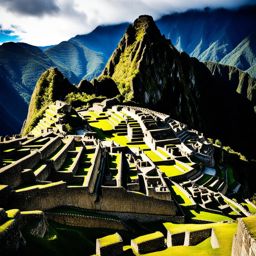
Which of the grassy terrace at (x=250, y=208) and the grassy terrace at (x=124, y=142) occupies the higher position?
the grassy terrace at (x=124, y=142)

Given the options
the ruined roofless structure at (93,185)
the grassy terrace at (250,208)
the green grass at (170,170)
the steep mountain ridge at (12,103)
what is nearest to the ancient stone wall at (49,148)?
the ruined roofless structure at (93,185)

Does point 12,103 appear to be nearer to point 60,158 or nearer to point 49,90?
point 49,90

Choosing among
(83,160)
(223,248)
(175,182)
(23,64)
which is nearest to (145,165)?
(175,182)

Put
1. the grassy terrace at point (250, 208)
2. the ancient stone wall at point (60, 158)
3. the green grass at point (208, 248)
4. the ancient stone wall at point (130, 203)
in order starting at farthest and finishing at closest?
the grassy terrace at point (250, 208), the ancient stone wall at point (60, 158), the ancient stone wall at point (130, 203), the green grass at point (208, 248)

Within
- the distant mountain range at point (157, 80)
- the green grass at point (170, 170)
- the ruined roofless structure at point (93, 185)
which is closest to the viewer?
the ruined roofless structure at point (93, 185)

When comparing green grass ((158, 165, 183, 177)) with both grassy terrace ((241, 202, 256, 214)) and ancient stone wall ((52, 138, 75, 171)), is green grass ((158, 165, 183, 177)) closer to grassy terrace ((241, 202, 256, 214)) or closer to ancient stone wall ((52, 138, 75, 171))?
grassy terrace ((241, 202, 256, 214))

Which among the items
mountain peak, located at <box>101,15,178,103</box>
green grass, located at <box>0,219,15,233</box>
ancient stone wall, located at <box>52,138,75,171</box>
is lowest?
ancient stone wall, located at <box>52,138,75,171</box>

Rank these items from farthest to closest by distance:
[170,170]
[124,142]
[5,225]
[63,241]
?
[124,142]
[170,170]
[63,241]
[5,225]

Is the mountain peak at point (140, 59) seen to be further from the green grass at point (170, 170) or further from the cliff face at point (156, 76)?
the green grass at point (170, 170)

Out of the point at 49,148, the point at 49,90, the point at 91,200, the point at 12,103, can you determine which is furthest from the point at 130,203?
the point at 12,103

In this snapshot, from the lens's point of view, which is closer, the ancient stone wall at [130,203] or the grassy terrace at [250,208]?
the ancient stone wall at [130,203]

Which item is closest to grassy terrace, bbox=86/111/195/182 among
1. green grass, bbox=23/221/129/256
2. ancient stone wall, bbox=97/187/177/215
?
ancient stone wall, bbox=97/187/177/215
